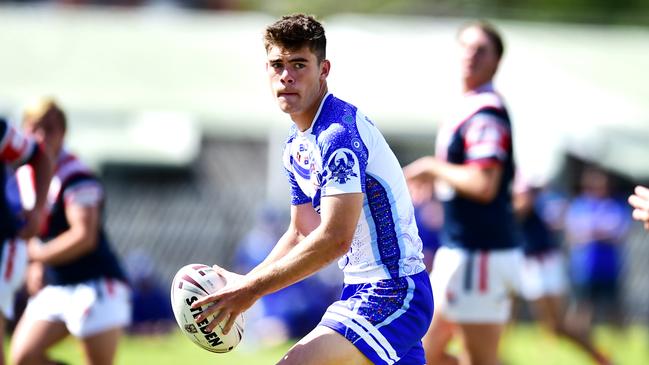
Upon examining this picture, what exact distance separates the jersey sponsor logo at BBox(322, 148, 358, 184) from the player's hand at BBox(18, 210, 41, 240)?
8.00ft

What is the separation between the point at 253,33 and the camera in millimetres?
23656

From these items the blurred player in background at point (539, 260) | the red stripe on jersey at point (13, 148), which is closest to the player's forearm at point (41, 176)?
the red stripe on jersey at point (13, 148)

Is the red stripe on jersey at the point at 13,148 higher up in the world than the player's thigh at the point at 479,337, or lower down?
higher up

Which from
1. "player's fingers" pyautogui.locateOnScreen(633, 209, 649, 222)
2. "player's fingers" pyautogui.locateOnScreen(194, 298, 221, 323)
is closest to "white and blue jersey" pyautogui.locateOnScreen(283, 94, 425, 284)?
"player's fingers" pyautogui.locateOnScreen(194, 298, 221, 323)

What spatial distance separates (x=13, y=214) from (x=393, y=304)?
104 inches

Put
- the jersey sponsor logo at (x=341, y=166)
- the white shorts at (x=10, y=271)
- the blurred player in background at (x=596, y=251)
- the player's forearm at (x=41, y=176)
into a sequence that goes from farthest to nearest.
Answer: the blurred player in background at (x=596, y=251) → the player's forearm at (x=41, y=176) → the white shorts at (x=10, y=271) → the jersey sponsor logo at (x=341, y=166)

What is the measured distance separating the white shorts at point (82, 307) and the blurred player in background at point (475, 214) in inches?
72.6

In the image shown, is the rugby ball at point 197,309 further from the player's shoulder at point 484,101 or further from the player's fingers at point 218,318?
the player's shoulder at point 484,101

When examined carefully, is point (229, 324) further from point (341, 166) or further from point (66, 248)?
point (66, 248)

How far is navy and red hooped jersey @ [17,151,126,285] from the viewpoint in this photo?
696 centimetres

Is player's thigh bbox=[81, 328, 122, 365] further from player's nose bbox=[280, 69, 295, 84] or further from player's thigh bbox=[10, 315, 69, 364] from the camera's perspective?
player's nose bbox=[280, 69, 295, 84]

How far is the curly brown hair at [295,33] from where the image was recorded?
4.74 metres

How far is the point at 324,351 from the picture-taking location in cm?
471

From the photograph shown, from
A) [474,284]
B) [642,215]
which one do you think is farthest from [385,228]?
[474,284]
